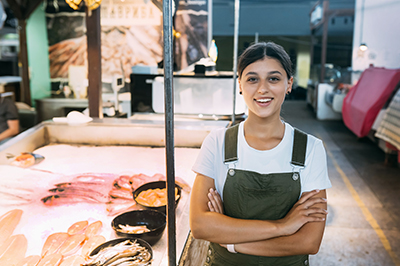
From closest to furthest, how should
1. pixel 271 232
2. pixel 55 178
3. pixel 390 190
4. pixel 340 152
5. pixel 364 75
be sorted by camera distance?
pixel 271 232
pixel 55 178
pixel 390 190
pixel 340 152
pixel 364 75

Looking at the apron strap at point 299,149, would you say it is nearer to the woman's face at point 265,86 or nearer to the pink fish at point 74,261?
the woman's face at point 265,86

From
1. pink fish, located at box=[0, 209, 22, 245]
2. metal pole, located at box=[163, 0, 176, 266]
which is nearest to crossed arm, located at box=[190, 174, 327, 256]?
metal pole, located at box=[163, 0, 176, 266]

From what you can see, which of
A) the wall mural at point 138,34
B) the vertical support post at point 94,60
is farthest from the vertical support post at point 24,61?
the vertical support post at point 94,60

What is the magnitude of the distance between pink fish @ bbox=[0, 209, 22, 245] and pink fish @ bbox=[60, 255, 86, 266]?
36 centimetres

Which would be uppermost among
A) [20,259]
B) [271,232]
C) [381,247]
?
[271,232]

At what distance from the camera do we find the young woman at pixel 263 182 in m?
1.23

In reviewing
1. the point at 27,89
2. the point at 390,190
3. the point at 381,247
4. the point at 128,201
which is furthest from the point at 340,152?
the point at 27,89

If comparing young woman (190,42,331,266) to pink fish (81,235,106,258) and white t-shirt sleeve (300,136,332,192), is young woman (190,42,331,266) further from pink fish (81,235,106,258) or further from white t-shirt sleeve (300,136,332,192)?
pink fish (81,235,106,258)

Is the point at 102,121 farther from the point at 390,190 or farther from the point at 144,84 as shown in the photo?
the point at 390,190

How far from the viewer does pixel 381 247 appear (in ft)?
10.1

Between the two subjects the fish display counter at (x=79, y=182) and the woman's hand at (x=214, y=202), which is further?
the fish display counter at (x=79, y=182)

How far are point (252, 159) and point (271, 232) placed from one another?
283mm

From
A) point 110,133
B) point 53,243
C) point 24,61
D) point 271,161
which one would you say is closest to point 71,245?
→ point 53,243

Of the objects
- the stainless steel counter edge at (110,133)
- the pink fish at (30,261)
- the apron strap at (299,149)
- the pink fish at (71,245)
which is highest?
the apron strap at (299,149)
